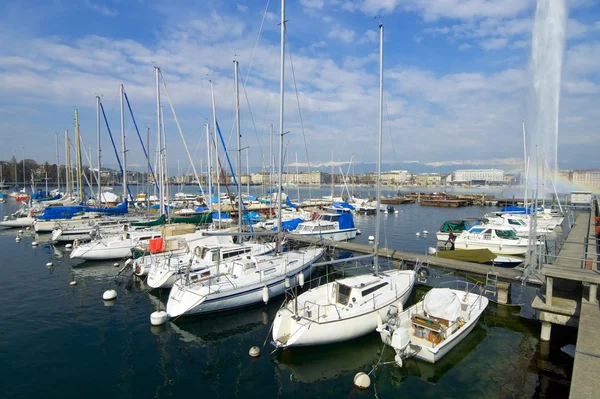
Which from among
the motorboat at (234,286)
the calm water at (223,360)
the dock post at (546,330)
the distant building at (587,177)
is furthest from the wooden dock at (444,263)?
the distant building at (587,177)

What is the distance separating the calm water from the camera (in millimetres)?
11039

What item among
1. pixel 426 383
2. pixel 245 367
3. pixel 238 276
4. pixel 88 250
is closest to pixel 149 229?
pixel 88 250

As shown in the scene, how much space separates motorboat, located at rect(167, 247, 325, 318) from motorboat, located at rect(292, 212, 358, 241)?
1355 cm

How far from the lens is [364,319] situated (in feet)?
44.5

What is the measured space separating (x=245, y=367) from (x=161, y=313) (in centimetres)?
559

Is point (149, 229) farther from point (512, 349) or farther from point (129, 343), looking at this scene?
point (512, 349)

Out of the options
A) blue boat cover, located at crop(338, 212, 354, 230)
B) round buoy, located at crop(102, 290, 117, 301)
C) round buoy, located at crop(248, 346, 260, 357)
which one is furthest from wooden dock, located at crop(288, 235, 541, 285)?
round buoy, located at crop(102, 290, 117, 301)

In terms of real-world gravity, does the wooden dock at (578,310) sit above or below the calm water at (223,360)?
above

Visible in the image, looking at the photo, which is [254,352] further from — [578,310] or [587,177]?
[587,177]

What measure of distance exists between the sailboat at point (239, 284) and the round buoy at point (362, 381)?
4590 mm

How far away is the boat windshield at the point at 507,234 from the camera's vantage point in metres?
29.2

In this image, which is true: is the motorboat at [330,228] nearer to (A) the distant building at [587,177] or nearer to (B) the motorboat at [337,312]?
(B) the motorboat at [337,312]

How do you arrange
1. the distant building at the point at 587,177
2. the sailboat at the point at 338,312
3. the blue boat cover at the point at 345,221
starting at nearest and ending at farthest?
the sailboat at the point at 338,312
the blue boat cover at the point at 345,221
the distant building at the point at 587,177

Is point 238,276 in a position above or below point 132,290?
above
